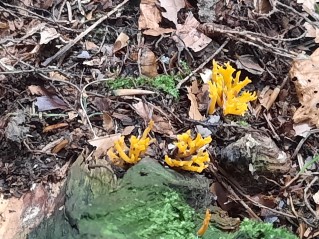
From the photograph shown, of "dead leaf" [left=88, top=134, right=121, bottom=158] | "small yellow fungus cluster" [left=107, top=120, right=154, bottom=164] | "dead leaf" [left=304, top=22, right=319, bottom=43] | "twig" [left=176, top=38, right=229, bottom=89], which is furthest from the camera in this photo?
"dead leaf" [left=304, top=22, right=319, bottom=43]

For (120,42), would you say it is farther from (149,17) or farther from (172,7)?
(172,7)

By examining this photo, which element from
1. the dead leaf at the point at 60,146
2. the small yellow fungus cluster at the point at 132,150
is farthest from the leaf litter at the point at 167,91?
the small yellow fungus cluster at the point at 132,150

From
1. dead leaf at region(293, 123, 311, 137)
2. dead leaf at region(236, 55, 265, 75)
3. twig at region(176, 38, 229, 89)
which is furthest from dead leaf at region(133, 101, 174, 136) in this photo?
dead leaf at region(293, 123, 311, 137)

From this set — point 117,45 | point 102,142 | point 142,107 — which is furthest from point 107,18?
point 102,142

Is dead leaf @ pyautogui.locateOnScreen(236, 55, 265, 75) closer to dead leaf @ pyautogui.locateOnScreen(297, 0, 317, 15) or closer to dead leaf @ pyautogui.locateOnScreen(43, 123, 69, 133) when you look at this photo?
dead leaf @ pyautogui.locateOnScreen(297, 0, 317, 15)

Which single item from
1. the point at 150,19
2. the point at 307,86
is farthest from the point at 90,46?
Result: the point at 307,86

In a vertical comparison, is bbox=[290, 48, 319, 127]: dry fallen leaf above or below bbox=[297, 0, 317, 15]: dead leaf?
below

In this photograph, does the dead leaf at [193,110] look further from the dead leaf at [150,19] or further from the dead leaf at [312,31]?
the dead leaf at [312,31]
